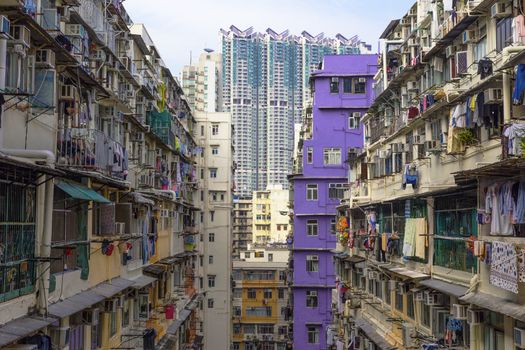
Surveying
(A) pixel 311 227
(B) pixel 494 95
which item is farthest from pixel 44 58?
(A) pixel 311 227

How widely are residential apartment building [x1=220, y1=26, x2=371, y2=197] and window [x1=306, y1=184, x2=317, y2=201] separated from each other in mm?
46048

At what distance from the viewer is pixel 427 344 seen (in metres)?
15.6

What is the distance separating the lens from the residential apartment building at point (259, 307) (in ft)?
157

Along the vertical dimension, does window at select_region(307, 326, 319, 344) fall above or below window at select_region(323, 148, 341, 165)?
below

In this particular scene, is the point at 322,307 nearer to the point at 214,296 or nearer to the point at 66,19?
the point at 214,296

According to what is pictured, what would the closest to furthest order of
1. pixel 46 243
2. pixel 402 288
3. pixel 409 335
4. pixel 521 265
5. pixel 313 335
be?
1. pixel 521 265
2. pixel 46 243
3. pixel 409 335
4. pixel 402 288
5. pixel 313 335

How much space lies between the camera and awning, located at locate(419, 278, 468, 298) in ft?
44.0

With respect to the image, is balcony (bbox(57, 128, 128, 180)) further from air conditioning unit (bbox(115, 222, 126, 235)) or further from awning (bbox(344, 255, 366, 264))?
awning (bbox(344, 255, 366, 264))

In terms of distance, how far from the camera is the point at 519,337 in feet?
34.3

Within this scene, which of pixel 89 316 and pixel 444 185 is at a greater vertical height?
pixel 444 185

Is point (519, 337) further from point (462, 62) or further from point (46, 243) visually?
point (46, 243)

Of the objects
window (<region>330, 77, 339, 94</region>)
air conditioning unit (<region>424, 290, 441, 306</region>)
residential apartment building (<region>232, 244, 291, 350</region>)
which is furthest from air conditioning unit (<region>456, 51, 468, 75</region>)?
residential apartment building (<region>232, 244, 291, 350</region>)

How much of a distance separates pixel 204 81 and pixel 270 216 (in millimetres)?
22673

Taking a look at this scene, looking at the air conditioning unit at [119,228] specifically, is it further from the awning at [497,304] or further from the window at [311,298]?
the window at [311,298]
